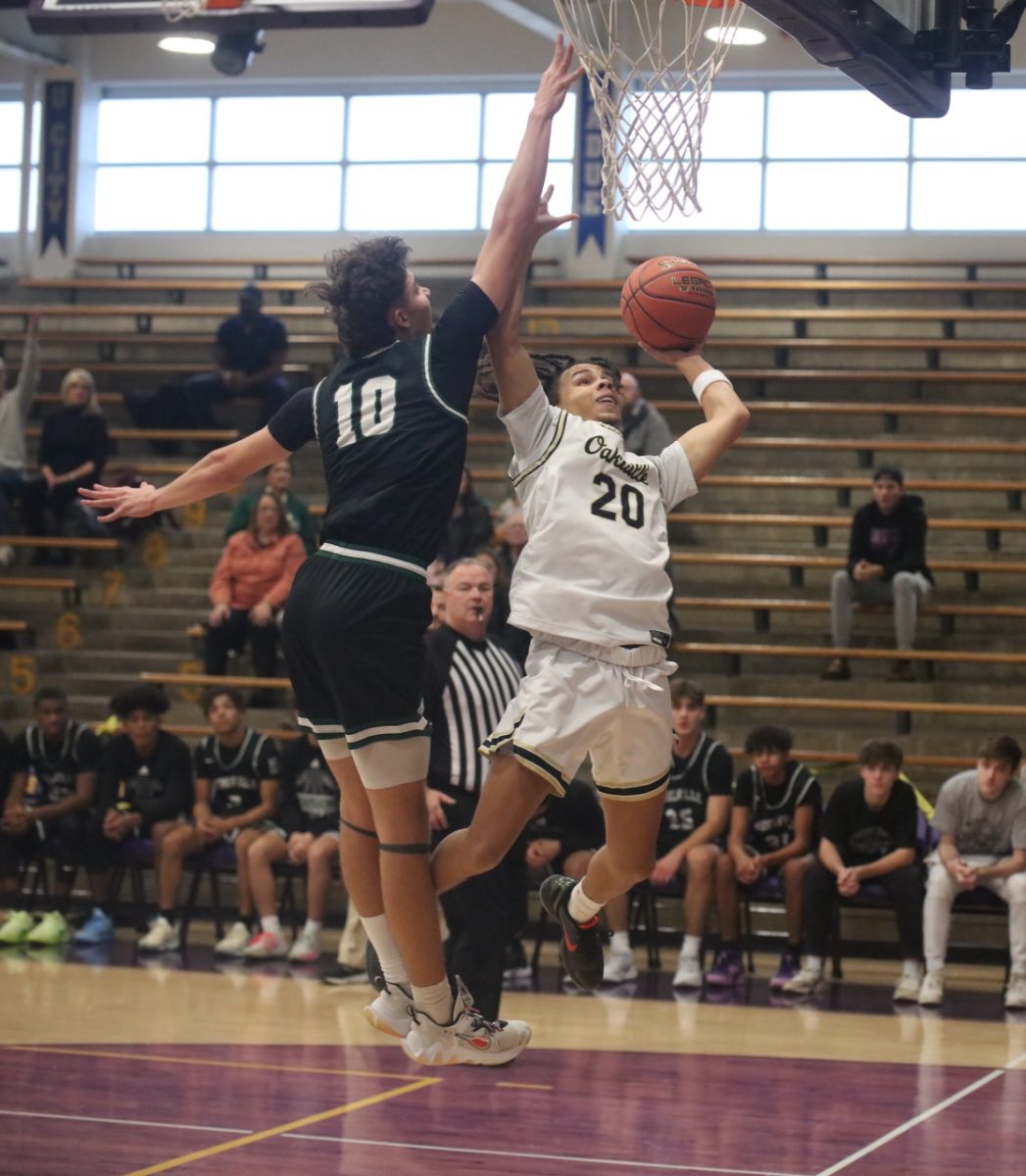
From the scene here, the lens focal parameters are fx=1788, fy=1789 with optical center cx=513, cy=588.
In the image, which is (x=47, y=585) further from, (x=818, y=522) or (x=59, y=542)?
(x=818, y=522)

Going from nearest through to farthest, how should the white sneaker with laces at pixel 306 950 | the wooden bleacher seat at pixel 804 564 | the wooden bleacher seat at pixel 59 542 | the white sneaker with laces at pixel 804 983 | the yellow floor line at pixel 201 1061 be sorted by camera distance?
the yellow floor line at pixel 201 1061 < the white sneaker with laces at pixel 804 983 < the white sneaker with laces at pixel 306 950 < the wooden bleacher seat at pixel 804 564 < the wooden bleacher seat at pixel 59 542

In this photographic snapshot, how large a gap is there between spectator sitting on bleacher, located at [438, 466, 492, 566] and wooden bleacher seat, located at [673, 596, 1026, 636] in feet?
4.48

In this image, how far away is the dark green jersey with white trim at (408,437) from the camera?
4094 millimetres

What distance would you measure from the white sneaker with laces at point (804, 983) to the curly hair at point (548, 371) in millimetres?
4475

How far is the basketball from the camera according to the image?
454cm

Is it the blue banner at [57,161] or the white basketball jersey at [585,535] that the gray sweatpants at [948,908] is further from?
the blue banner at [57,161]

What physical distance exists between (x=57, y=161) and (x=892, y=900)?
36.5 ft

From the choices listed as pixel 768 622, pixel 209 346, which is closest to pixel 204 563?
pixel 209 346

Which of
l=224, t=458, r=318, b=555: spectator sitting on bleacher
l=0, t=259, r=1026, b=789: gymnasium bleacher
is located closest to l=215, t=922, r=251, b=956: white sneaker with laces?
l=0, t=259, r=1026, b=789: gymnasium bleacher

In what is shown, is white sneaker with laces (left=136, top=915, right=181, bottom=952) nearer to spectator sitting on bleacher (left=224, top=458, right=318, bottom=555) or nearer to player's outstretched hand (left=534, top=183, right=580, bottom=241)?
spectator sitting on bleacher (left=224, top=458, right=318, bottom=555)

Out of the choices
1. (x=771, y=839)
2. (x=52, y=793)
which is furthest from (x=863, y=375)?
(x=52, y=793)

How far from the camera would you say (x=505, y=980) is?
27.9ft

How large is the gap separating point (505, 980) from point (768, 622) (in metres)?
3.91

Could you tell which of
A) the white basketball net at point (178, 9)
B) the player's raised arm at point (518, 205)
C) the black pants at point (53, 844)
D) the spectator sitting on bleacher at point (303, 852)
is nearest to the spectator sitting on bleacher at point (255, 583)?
the black pants at point (53, 844)
